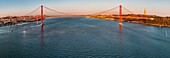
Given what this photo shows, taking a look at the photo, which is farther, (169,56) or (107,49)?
(107,49)

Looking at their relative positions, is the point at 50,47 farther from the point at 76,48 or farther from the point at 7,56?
the point at 7,56

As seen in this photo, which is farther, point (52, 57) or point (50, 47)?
point (50, 47)

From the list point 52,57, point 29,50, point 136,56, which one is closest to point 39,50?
point 29,50

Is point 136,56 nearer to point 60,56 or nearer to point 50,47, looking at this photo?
point 60,56

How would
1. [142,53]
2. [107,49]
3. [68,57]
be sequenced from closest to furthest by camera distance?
[68,57] < [142,53] < [107,49]

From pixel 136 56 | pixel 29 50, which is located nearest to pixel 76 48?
pixel 29 50

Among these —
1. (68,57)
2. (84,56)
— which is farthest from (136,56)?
(68,57)

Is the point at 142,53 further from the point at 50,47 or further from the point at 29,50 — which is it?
the point at 29,50

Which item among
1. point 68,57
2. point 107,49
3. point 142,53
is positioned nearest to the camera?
point 68,57
